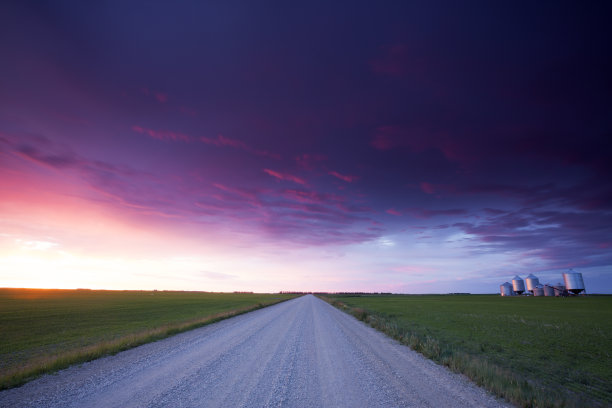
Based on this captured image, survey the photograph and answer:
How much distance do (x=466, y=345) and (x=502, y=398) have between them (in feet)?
29.6

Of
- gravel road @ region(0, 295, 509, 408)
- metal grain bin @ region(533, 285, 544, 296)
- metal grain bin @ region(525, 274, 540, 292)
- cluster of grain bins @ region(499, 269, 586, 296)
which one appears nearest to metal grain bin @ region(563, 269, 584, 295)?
cluster of grain bins @ region(499, 269, 586, 296)

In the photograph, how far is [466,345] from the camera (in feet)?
46.8

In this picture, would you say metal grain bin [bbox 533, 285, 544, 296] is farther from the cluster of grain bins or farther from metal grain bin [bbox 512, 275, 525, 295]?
metal grain bin [bbox 512, 275, 525, 295]

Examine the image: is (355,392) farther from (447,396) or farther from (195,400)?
(195,400)

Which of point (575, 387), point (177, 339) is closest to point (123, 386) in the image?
point (177, 339)

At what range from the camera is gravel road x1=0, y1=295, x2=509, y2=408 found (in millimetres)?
6078

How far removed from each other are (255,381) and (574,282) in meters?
104

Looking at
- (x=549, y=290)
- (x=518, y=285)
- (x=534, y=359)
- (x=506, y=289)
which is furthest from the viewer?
(x=506, y=289)

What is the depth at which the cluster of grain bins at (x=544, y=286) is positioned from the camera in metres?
75.1

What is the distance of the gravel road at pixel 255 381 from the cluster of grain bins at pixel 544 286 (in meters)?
96.2

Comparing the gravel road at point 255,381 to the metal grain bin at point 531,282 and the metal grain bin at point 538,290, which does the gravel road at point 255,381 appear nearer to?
the metal grain bin at point 538,290

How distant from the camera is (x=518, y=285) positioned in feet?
299

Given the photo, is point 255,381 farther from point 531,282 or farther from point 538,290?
point 531,282

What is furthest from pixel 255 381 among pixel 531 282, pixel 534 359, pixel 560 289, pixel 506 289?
pixel 506 289
